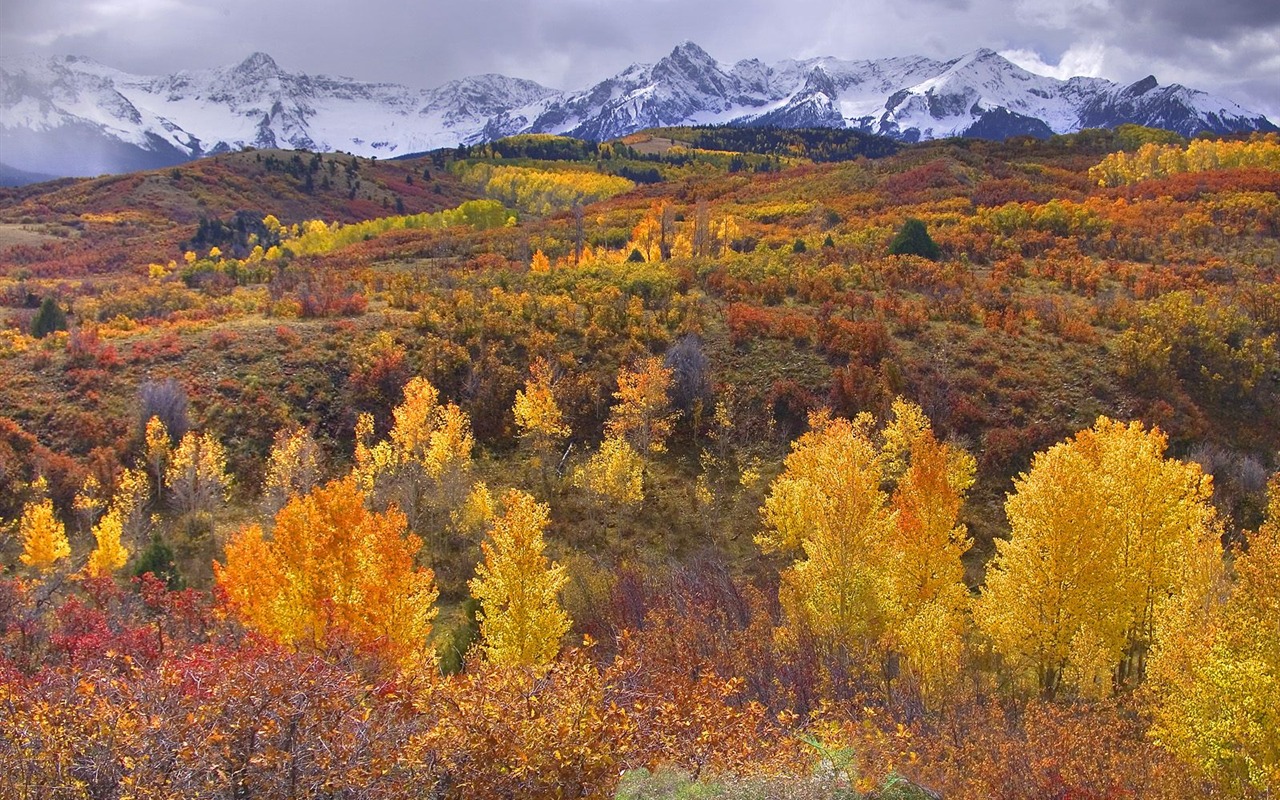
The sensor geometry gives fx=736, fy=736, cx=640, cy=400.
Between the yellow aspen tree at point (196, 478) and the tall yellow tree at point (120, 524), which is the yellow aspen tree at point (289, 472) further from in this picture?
the tall yellow tree at point (120, 524)

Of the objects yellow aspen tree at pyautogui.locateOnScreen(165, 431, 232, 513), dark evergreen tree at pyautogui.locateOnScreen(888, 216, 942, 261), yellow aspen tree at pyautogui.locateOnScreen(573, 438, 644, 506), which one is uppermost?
dark evergreen tree at pyautogui.locateOnScreen(888, 216, 942, 261)

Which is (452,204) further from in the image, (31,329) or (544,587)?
(544,587)

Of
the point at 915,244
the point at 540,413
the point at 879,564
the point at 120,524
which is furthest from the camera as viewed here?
the point at 915,244

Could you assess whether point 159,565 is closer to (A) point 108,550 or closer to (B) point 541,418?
(A) point 108,550

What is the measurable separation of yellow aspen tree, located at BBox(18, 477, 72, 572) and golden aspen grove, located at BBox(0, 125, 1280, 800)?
0.25 meters

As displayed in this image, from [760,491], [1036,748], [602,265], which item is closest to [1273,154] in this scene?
[602,265]

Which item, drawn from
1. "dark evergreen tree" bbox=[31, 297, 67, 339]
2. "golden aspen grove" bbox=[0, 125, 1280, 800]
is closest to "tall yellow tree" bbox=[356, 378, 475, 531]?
"golden aspen grove" bbox=[0, 125, 1280, 800]

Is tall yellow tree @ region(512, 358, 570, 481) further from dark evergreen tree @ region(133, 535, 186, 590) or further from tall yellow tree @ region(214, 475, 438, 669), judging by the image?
tall yellow tree @ region(214, 475, 438, 669)

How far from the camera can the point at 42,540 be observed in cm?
2997

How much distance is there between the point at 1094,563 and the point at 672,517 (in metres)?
19.8

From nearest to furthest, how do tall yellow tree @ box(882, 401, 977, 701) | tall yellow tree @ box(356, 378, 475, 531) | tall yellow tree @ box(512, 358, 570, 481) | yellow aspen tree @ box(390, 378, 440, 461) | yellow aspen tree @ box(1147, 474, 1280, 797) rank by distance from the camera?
yellow aspen tree @ box(1147, 474, 1280, 797) < tall yellow tree @ box(882, 401, 977, 701) < tall yellow tree @ box(356, 378, 475, 531) < yellow aspen tree @ box(390, 378, 440, 461) < tall yellow tree @ box(512, 358, 570, 481)

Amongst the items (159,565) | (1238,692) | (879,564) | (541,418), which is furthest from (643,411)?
(1238,692)

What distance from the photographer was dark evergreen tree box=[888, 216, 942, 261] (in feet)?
209

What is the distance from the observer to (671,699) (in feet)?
46.7
